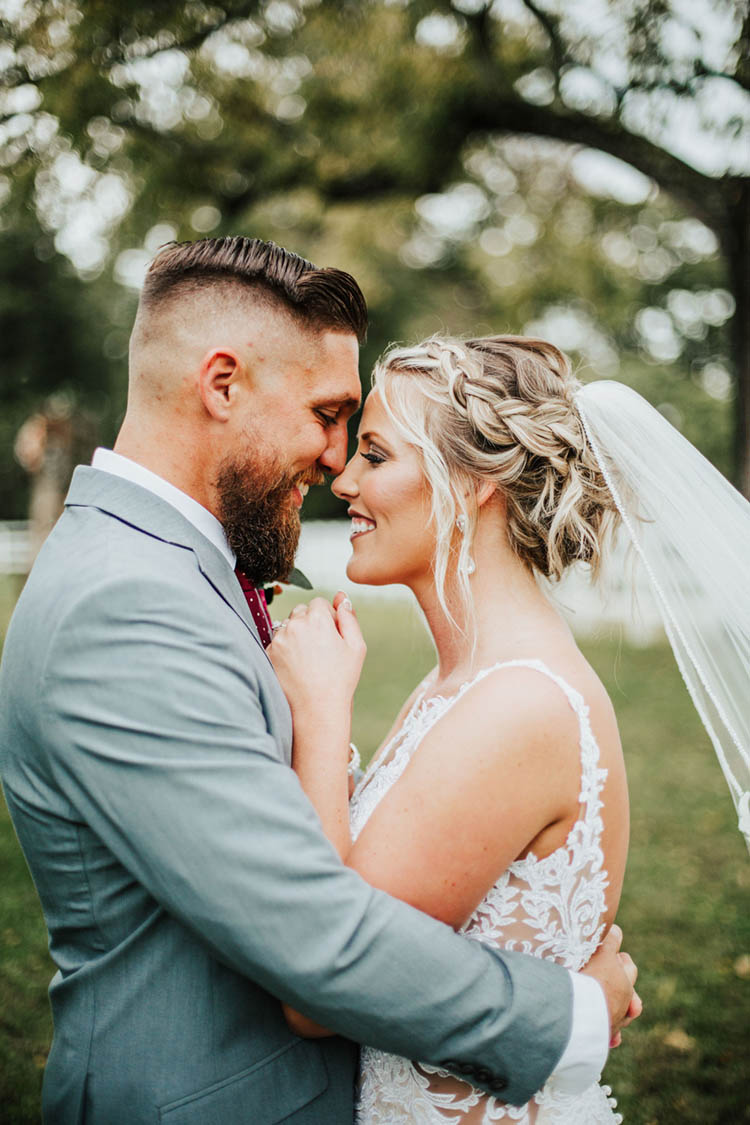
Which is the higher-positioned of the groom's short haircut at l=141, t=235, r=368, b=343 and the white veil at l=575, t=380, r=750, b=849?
the groom's short haircut at l=141, t=235, r=368, b=343

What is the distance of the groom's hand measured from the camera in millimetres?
2127

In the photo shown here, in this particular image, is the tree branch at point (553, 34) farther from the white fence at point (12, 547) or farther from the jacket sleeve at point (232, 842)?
the white fence at point (12, 547)

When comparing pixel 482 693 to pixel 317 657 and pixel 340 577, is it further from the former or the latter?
pixel 340 577

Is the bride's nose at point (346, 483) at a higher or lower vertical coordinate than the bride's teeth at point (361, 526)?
higher

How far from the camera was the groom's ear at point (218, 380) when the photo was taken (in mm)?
2248

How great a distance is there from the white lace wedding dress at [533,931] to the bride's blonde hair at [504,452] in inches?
18.3

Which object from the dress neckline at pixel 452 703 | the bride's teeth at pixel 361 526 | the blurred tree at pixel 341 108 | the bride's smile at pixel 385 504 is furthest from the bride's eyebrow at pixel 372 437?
the blurred tree at pixel 341 108

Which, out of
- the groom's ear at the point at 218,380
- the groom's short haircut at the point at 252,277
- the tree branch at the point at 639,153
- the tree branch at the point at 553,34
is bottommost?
the groom's ear at the point at 218,380

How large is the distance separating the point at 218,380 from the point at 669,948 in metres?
4.42

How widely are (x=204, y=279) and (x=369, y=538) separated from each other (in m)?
0.87

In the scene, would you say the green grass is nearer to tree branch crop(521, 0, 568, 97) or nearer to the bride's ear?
the bride's ear

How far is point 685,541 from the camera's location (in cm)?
273

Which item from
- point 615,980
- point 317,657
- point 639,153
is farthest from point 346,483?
point 639,153

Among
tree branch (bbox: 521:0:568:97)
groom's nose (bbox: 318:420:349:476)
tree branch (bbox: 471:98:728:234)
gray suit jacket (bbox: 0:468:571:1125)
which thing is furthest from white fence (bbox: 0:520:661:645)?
gray suit jacket (bbox: 0:468:571:1125)
